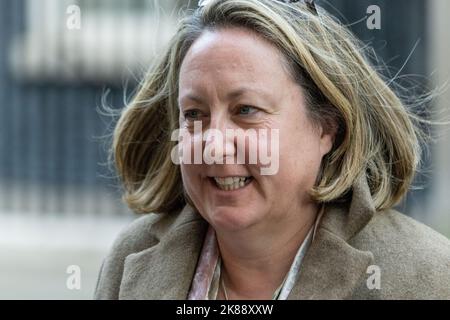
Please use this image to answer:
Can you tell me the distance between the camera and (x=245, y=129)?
9.21ft

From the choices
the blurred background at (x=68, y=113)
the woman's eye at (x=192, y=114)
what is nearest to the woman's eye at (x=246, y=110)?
the woman's eye at (x=192, y=114)

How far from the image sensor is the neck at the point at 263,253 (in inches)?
114

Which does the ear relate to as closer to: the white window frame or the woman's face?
the woman's face

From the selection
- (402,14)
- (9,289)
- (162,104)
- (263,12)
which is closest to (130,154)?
(162,104)

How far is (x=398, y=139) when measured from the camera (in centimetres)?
303

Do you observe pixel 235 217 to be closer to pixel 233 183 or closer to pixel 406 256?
pixel 233 183

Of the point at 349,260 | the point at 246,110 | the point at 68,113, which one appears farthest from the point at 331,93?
the point at 68,113

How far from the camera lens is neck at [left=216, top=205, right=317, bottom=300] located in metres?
2.90

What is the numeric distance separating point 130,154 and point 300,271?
77 cm

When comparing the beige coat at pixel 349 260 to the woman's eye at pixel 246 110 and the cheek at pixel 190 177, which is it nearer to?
the cheek at pixel 190 177

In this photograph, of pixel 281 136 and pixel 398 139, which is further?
Answer: pixel 398 139

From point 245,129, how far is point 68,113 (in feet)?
15.7

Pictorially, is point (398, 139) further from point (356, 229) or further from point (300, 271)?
point (300, 271)

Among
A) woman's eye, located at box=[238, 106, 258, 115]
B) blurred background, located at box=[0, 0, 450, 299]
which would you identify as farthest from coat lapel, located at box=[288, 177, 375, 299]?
blurred background, located at box=[0, 0, 450, 299]
